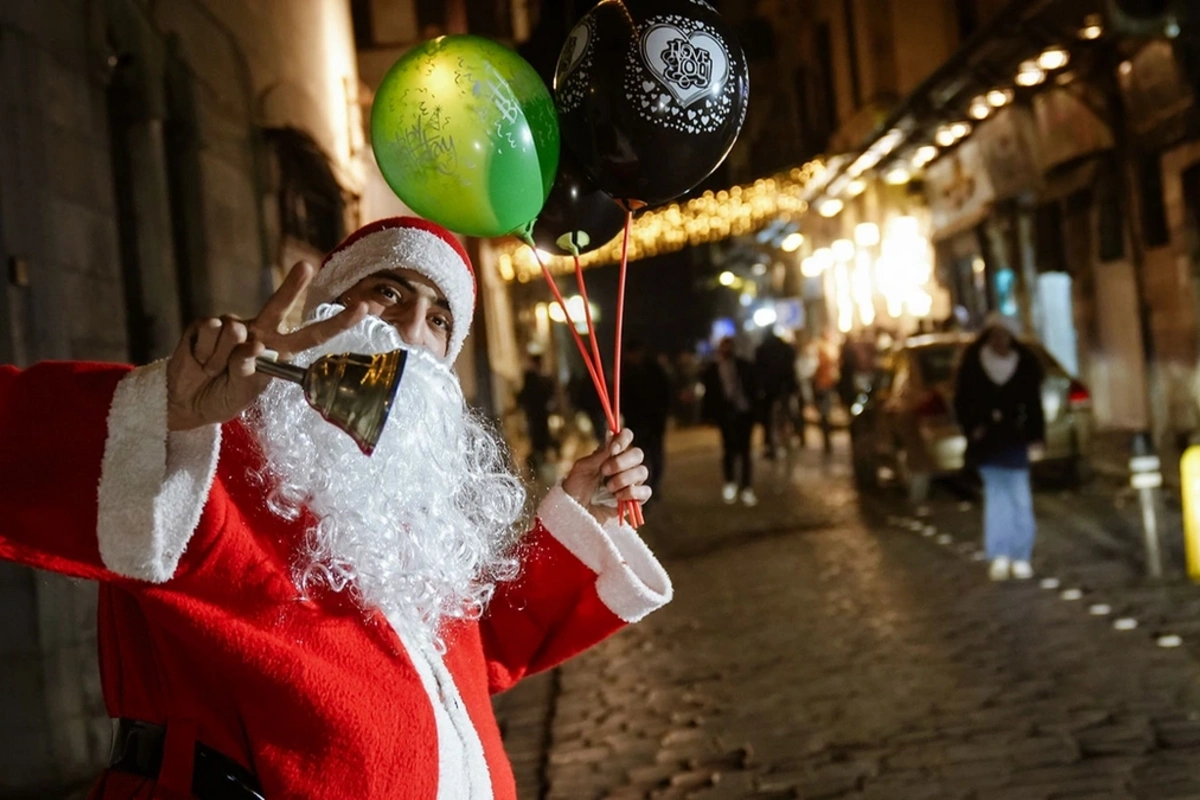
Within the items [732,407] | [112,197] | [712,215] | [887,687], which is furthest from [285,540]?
[712,215]

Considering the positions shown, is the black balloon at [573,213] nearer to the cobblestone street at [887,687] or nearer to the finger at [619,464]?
the finger at [619,464]

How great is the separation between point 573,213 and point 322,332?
153 centimetres

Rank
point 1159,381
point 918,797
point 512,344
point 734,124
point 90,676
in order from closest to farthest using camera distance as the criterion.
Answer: point 734,124
point 918,797
point 90,676
point 1159,381
point 512,344

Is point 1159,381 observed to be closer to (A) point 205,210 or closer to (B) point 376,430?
(A) point 205,210

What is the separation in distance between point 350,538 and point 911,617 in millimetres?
5978

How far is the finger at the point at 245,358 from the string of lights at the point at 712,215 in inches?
732

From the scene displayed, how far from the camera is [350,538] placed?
6.14ft

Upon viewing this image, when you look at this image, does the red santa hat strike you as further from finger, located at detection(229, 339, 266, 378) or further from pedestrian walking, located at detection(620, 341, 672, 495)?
pedestrian walking, located at detection(620, 341, 672, 495)

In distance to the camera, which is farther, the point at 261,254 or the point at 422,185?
the point at 261,254

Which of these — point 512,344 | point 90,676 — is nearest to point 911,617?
point 90,676

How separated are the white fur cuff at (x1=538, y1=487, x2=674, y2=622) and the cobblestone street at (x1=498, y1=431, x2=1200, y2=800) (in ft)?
8.59

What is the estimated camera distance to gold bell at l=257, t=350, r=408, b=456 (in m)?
1.59

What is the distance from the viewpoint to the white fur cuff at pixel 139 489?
1.61m

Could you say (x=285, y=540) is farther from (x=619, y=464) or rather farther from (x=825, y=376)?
(x=825, y=376)
